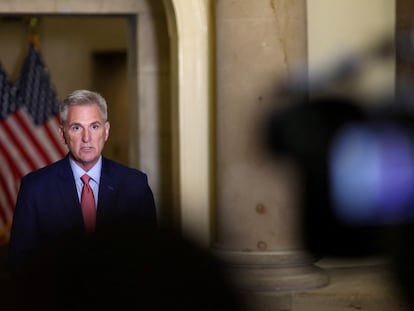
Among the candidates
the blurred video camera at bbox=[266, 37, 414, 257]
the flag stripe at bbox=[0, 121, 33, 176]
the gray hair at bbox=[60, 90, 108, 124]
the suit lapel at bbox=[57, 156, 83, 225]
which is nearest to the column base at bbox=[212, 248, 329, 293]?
the blurred video camera at bbox=[266, 37, 414, 257]

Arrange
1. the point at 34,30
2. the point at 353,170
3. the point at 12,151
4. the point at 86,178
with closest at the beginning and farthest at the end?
the point at 86,178 → the point at 353,170 → the point at 12,151 → the point at 34,30

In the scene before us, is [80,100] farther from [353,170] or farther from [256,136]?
[353,170]

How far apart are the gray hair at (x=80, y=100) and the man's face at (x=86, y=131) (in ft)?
0.04

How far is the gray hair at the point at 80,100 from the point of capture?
2988 millimetres

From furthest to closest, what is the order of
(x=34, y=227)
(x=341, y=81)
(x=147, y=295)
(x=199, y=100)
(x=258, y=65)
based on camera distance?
(x=341, y=81)
(x=199, y=100)
(x=258, y=65)
(x=34, y=227)
(x=147, y=295)

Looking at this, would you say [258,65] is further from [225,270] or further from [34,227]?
[225,270]

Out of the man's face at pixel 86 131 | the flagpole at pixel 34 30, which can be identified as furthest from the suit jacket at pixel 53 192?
the flagpole at pixel 34 30

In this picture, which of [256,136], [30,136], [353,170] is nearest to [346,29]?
[353,170]

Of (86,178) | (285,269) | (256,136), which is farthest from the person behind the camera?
(256,136)

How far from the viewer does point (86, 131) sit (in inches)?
118

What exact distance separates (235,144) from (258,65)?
2.01 ft

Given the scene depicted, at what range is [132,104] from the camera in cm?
923

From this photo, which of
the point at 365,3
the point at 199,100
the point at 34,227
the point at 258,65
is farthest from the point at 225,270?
the point at 365,3

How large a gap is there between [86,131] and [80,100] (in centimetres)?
9
